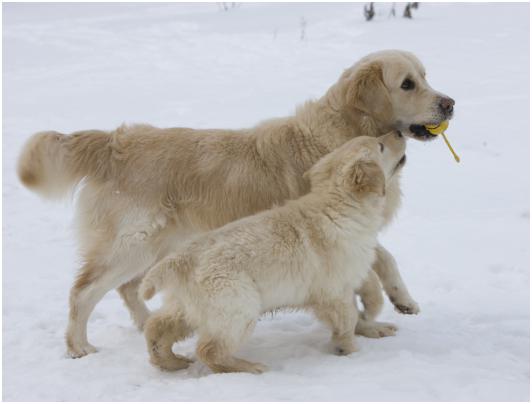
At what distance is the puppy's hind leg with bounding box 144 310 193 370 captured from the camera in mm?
4465

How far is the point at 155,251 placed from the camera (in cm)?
510

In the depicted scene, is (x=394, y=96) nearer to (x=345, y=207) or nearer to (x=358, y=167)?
(x=358, y=167)

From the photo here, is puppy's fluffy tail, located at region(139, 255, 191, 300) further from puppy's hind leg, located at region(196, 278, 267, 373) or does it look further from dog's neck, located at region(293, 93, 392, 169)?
A: dog's neck, located at region(293, 93, 392, 169)

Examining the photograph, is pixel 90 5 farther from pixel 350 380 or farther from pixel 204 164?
pixel 350 380

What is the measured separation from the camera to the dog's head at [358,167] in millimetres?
4691

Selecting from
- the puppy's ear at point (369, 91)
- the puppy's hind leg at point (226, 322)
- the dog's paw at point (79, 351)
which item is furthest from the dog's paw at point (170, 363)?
the puppy's ear at point (369, 91)

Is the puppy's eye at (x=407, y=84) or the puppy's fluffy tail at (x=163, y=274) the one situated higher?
the puppy's eye at (x=407, y=84)

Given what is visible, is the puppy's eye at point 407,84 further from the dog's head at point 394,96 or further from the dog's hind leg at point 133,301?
the dog's hind leg at point 133,301

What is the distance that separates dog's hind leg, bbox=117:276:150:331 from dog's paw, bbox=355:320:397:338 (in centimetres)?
165

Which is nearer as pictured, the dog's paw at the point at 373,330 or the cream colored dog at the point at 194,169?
the cream colored dog at the point at 194,169

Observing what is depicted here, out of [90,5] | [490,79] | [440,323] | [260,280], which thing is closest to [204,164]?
[260,280]

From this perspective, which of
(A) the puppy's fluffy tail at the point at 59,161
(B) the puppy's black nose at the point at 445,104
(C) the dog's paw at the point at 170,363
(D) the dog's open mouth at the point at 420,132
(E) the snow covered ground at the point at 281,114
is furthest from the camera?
(A) the puppy's fluffy tail at the point at 59,161

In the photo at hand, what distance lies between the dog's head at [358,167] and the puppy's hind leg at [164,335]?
126 centimetres

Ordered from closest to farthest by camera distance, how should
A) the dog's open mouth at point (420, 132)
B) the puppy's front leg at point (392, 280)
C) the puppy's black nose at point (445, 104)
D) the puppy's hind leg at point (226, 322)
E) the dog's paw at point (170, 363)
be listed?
the puppy's hind leg at point (226, 322)
the dog's paw at point (170, 363)
the puppy's black nose at point (445, 104)
the dog's open mouth at point (420, 132)
the puppy's front leg at point (392, 280)
